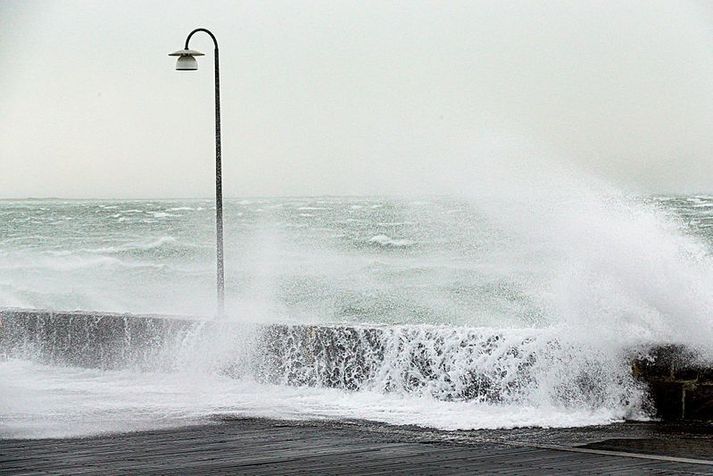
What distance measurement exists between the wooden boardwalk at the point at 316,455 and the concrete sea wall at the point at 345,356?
1.21 meters

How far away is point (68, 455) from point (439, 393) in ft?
13.3

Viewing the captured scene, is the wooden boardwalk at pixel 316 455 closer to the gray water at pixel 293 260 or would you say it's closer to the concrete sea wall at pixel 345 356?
the concrete sea wall at pixel 345 356

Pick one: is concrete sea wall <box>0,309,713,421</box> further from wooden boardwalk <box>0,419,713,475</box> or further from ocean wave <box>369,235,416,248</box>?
ocean wave <box>369,235,416,248</box>

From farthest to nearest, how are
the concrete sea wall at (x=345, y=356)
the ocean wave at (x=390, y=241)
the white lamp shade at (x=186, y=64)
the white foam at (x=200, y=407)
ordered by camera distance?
the ocean wave at (x=390, y=241), the white lamp shade at (x=186, y=64), the concrete sea wall at (x=345, y=356), the white foam at (x=200, y=407)

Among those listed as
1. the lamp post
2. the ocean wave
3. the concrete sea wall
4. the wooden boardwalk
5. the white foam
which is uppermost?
the ocean wave

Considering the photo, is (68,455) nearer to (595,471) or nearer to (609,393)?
(595,471)

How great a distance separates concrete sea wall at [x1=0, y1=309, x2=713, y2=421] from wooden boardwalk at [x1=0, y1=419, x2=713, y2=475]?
1.21m

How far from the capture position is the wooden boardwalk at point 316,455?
23.8 ft

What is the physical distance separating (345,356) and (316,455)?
13.1 feet

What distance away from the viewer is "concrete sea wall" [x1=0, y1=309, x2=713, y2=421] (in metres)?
9.82

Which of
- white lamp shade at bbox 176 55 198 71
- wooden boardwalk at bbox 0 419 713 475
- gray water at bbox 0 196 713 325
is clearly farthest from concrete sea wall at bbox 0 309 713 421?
gray water at bbox 0 196 713 325

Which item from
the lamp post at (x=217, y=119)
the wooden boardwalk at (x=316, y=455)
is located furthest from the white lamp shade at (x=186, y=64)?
the wooden boardwalk at (x=316, y=455)

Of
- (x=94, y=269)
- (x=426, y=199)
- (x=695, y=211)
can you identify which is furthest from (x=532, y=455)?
(x=426, y=199)

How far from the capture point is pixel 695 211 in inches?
1804
